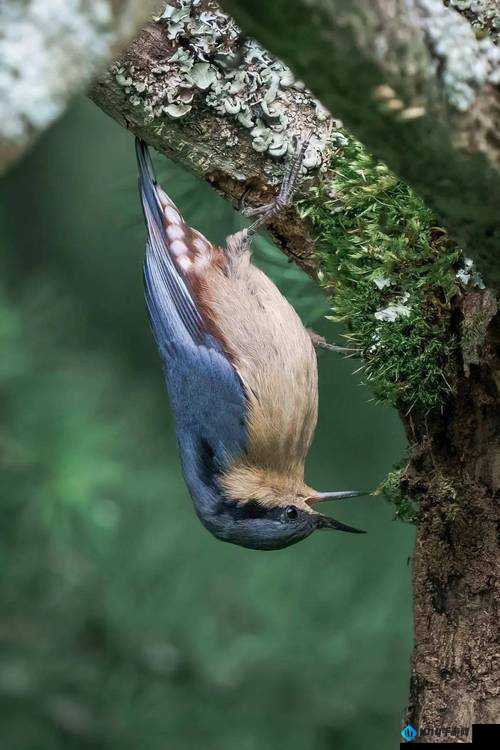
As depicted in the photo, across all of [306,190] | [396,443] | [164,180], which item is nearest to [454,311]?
[306,190]

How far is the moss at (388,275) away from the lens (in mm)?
1854

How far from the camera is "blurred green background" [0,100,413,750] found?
8.59 ft

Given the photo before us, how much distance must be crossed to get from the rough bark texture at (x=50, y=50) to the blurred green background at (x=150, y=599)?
1.75 meters

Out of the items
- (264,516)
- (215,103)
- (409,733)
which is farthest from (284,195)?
(409,733)

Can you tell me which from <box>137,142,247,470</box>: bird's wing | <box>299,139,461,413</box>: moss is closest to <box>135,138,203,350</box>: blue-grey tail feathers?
<box>137,142,247,470</box>: bird's wing

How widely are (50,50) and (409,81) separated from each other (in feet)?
1.16

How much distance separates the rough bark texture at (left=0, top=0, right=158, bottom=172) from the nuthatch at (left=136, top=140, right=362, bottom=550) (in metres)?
1.63

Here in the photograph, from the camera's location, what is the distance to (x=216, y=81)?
1.99 m

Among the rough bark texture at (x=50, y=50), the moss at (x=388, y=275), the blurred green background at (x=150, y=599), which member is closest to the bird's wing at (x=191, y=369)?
the blurred green background at (x=150, y=599)

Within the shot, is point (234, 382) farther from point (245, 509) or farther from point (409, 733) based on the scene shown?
point (409, 733)

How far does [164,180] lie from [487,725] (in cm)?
162

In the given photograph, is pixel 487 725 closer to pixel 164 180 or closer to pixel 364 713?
pixel 364 713

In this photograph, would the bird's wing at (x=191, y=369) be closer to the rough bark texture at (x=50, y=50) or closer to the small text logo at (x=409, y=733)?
the small text logo at (x=409, y=733)

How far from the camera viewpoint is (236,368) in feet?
8.34
